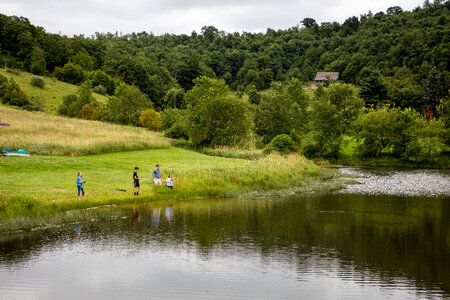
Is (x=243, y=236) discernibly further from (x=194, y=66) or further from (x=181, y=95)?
(x=194, y=66)

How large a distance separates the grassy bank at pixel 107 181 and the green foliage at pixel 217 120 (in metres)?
16.4

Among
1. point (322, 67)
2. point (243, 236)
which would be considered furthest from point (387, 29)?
point (243, 236)

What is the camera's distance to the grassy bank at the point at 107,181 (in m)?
23.3

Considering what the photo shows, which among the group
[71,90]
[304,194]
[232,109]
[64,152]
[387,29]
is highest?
[387,29]

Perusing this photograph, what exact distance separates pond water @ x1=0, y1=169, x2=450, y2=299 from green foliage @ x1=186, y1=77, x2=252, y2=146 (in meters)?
36.9

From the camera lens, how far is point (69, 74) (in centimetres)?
12506

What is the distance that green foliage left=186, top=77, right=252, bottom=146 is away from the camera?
65062 mm

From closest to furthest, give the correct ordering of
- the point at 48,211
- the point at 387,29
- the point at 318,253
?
the point at 318,253
the point at 48,211
the point at 387,29

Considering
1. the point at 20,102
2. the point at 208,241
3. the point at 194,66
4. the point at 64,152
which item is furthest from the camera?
the point at 194,66

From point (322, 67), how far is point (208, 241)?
184m

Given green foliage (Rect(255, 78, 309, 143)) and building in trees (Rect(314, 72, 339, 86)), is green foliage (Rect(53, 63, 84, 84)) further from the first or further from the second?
building in trees (Rect(314, 72, 339, 86))

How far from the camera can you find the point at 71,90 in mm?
113188

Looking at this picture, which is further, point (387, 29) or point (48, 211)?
point (387, 29)

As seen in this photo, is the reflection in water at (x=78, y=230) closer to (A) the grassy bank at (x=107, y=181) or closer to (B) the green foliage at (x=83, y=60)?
(A) the grassy bank at (x=107, y=181)
